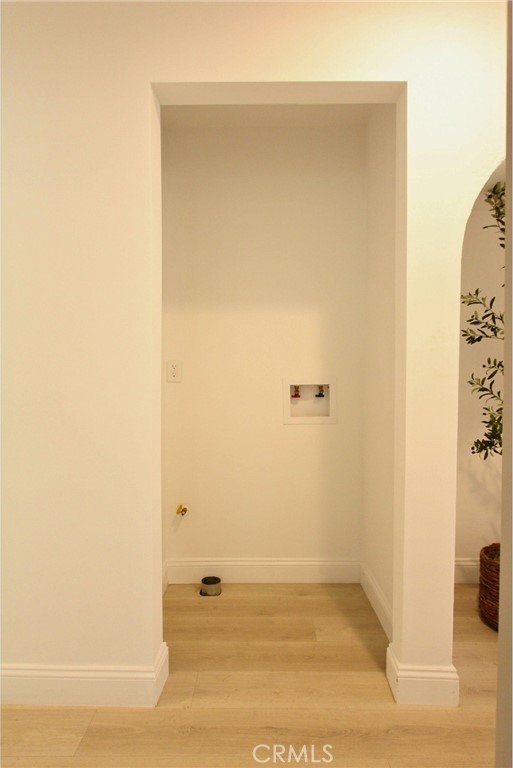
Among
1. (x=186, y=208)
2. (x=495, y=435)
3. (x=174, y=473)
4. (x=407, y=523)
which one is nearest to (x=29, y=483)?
(x=174, y=473)

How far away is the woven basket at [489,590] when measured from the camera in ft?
8.55

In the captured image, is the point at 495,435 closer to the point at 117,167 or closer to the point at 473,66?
the point at 473,66

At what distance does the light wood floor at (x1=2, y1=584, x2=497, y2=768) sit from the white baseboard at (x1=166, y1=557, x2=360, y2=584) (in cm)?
48

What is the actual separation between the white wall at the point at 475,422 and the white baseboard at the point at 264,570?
71cm

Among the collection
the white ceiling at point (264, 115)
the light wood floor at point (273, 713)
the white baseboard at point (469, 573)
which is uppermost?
the white ceiling at point (264, 115)

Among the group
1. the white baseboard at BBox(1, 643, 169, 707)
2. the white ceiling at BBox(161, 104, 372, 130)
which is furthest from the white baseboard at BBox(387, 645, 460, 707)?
the white ceiling at BBox(161, 104, 372, 130)

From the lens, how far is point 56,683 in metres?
2.02

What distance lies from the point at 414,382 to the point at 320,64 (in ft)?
3.95

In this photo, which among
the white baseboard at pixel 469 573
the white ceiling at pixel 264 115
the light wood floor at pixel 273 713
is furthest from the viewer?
the white baseboard at pixel 469 573

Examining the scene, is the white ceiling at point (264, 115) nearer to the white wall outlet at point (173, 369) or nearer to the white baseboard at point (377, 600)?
the white wall outlet at point (173, 369)

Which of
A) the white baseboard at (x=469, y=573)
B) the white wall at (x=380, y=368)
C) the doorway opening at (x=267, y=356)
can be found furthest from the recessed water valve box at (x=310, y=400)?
the white baseboard at (x=469, y=573)

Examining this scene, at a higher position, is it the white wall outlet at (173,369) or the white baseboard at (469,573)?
the white wall outlet at (173,369)

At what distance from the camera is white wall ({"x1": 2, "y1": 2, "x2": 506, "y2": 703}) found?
1.90 m

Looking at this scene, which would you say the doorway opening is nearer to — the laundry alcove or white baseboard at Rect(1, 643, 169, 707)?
the laundry alcove
